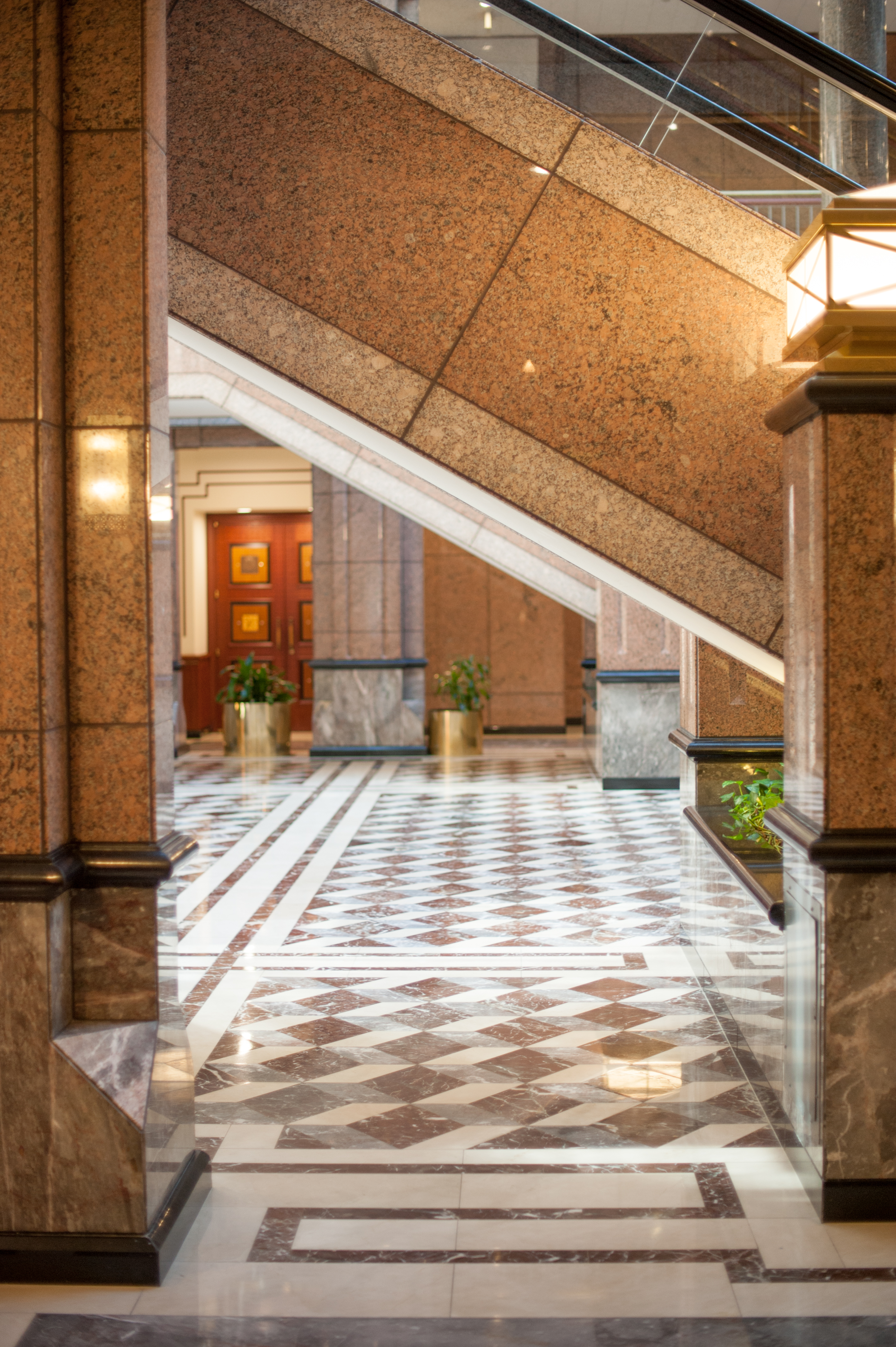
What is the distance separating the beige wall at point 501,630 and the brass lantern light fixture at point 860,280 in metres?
12.9

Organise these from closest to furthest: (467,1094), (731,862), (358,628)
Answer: (467,1094) → (731,862) → (358,628)

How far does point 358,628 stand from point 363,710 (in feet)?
2.68

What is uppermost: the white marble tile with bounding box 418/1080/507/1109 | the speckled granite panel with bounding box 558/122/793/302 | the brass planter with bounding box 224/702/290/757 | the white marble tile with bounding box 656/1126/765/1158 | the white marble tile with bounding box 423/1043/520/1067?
the speckled granite panel with bounding box 558/122/793/302

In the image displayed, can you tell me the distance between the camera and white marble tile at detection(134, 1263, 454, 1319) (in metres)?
2.54

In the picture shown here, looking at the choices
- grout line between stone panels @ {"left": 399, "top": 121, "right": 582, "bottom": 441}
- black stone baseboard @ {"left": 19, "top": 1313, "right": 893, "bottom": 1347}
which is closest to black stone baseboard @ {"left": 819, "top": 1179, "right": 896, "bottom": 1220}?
black stone baseboard @ {"left": 19, "top": 1313, "right": 893, "bottom": 1347}

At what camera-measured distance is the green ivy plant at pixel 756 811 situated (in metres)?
4.34

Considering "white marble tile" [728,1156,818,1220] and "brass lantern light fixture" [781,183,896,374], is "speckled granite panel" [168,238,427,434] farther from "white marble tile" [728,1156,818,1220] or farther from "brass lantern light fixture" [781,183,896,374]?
"white marble tile" [728,1156,818,1220]

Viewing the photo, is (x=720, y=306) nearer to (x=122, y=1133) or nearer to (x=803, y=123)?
(x=803, y=123)

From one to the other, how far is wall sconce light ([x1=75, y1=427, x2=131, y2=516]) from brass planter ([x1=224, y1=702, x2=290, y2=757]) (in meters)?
10.6

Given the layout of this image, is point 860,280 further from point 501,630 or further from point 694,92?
point 501,630

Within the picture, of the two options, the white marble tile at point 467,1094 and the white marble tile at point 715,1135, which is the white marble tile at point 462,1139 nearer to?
the white marble tile at point 467,1094

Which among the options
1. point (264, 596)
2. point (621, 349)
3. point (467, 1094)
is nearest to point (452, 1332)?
point (467, 1094)

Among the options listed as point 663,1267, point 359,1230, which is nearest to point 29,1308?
point 359,1230

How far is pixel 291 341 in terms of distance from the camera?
4.00 m
